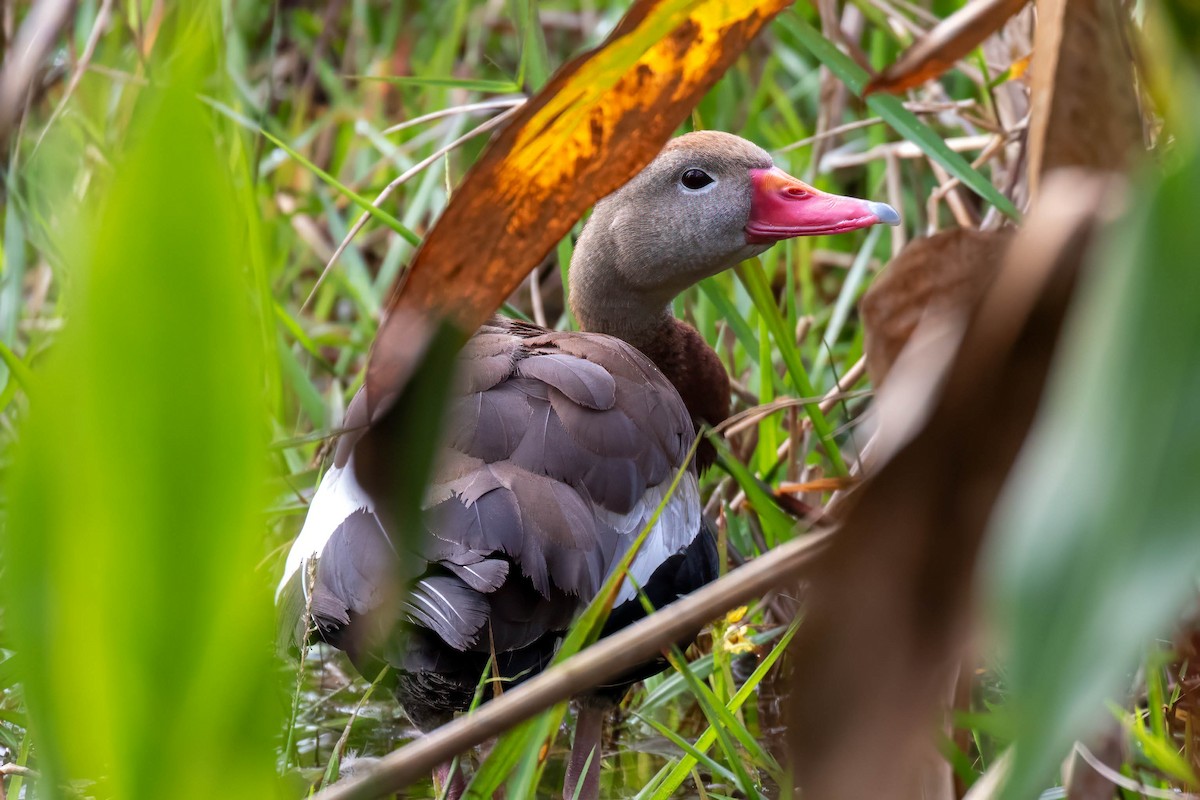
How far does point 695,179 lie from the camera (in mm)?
1863

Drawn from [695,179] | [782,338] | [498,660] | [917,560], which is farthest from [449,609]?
[695,179]

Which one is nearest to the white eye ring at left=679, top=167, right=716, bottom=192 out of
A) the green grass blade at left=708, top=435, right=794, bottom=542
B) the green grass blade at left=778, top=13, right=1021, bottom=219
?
the green grass blade at left=778, top=13, right=1021, bottom=219

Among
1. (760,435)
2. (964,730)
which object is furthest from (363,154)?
(964,730)

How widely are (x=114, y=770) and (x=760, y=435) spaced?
1591 mm

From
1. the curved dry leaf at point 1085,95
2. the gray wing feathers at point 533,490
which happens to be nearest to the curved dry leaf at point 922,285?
the curved dry leaf at point 1085,95

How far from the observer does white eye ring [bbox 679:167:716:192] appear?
6.09ft

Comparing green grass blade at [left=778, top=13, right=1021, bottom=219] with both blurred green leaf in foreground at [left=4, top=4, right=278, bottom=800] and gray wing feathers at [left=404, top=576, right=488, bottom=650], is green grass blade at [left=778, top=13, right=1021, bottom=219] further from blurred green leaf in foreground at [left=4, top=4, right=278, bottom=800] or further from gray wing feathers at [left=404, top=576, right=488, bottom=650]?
blurred green leaf in foreground at [left=4, top=4, right=278, bottom=800]

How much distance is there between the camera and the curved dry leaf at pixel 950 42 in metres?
0.71

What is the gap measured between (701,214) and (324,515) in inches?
28.5

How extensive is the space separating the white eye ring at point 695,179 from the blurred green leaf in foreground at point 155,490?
1.53m

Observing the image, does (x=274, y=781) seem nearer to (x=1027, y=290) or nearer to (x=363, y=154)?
(x=1027, y=290)

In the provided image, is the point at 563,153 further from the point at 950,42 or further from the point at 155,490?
the point at 155,490

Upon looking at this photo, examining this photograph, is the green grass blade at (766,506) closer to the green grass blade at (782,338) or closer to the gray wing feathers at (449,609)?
the green grass blade at (782,338)

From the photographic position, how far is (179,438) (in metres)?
0.31
